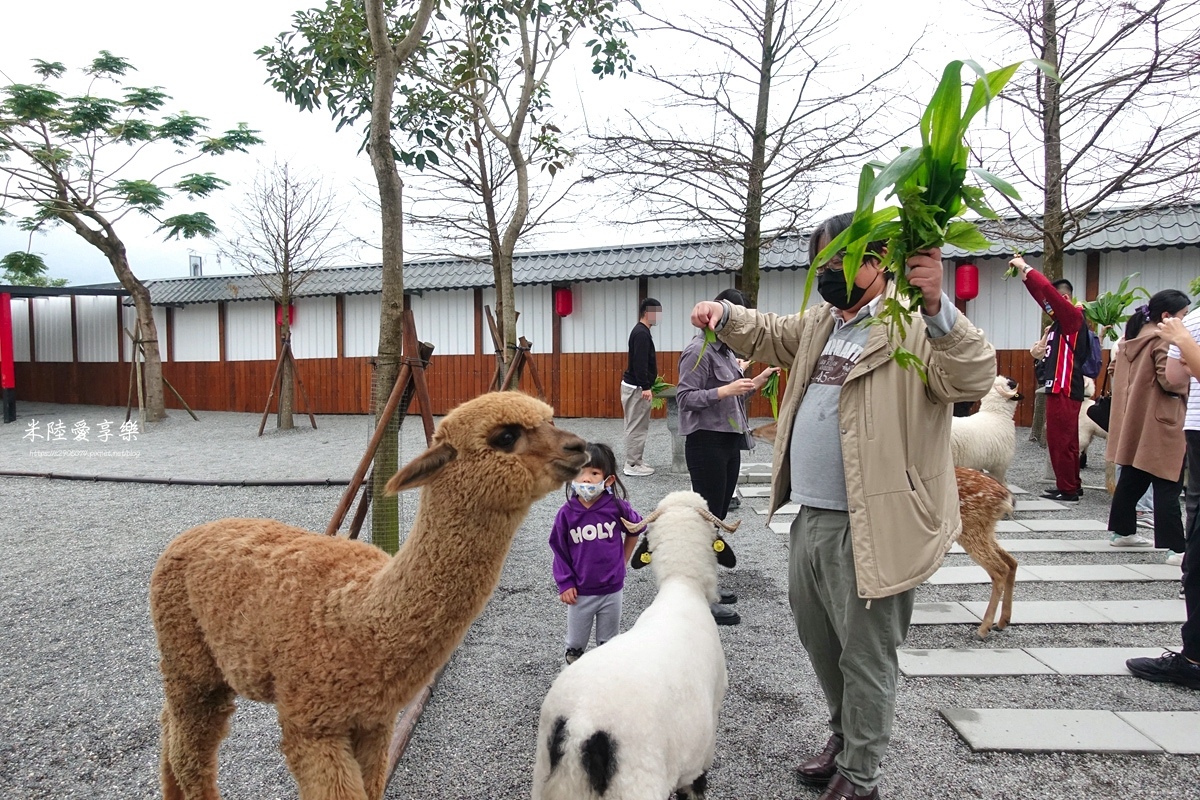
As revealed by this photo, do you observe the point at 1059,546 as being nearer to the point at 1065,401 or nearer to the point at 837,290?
the point at 1065,401

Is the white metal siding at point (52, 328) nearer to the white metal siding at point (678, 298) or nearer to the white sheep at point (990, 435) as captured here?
the white metal siding at point (678, 298)

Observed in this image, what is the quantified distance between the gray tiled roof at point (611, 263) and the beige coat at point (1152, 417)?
6722 millimetres

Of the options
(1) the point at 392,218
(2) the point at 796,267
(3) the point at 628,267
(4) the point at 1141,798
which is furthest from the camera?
(3) the point at 628,267

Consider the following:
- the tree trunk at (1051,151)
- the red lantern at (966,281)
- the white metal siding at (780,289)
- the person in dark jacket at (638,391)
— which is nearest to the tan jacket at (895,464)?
the person in dark jacket at (638,391)

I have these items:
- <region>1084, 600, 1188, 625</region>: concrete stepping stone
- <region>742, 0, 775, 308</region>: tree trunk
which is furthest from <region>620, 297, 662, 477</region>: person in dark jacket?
<region>1084, 600, 1188, 625</region>: concrete stepping stone

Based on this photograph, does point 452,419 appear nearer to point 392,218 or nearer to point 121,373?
point 392,218

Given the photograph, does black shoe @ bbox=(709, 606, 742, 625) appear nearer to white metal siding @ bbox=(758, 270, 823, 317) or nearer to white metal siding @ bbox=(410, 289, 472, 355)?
white metal siding @ bbox=(758, 270, 823, 317)

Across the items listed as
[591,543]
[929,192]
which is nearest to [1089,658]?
[591,543]

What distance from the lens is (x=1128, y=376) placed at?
530 cm

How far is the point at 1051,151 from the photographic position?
9203 millimetres

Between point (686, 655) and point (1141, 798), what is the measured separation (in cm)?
184

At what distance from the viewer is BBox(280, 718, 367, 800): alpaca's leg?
5.72 ft

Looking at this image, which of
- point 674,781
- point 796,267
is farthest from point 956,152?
point 796,267

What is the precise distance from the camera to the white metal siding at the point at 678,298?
14336 mm
